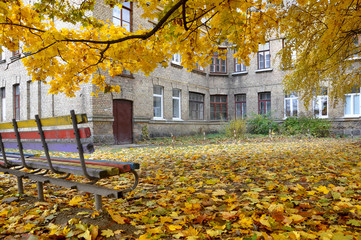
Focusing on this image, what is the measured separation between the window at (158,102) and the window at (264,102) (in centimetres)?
813

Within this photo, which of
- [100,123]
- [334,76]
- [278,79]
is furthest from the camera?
[278,79]

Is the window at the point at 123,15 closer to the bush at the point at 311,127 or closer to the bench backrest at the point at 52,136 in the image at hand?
the bench backrest at the point at 52,136

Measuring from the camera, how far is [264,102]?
65.3ft

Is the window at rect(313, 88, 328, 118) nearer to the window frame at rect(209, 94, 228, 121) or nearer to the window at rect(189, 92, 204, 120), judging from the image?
the window frame at rect(209, 94, 228, 121)

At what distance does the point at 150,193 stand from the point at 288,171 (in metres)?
2.69

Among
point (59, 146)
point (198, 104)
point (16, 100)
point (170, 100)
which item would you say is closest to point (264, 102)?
point (198, 104)

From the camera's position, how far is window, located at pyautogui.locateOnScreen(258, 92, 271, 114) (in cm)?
1970

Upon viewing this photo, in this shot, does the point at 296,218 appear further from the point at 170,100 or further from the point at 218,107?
the point at 218,107

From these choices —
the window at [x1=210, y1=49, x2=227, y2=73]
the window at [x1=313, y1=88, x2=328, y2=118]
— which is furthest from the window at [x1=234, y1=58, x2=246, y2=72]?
the window at [x1=313, y1=88, x2=328, y2=118]

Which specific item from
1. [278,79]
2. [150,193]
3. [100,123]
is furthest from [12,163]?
[278,79]

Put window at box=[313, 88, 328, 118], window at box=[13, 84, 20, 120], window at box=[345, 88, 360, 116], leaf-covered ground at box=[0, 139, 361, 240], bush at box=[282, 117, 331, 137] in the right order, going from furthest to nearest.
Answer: window at box=[313, 88, 328, 118] < window at box=[345, 88, 360, 116] < bush at box=[282, 117, 331, 137] < window at box=[13, 84, 20, 120] < leaf-covered ground at box=[0, 139, 361, 240]

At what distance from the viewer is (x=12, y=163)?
3.77m

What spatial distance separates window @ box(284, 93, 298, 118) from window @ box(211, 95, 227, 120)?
4636mm

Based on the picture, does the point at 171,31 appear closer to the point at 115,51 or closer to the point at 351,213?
the point at 115,51
